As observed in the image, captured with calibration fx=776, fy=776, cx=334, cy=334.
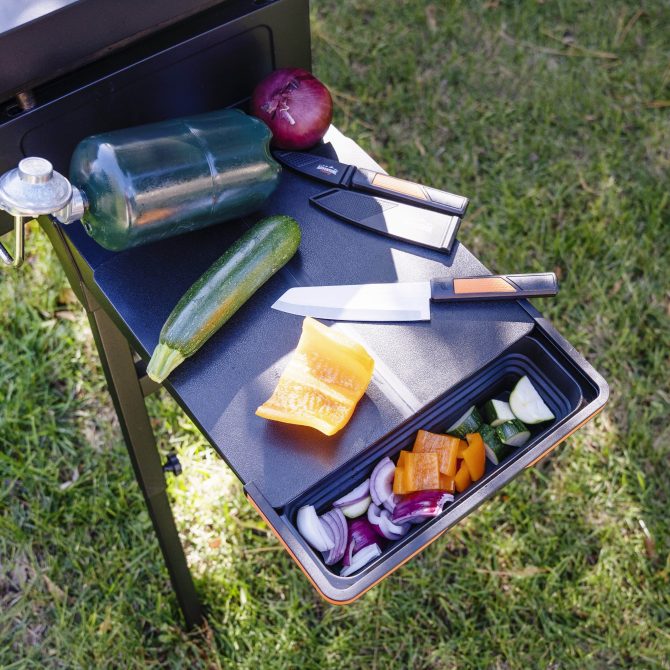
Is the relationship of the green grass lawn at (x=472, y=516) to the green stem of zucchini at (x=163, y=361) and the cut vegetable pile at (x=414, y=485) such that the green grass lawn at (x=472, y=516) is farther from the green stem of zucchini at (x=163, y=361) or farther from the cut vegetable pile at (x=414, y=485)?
Result: the green stem of zucchini at (x=163, y=361)

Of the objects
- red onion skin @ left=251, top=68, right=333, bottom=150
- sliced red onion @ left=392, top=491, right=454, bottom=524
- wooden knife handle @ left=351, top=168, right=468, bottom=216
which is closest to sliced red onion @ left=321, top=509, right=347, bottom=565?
sliced red onion @ left=392, top=491, right=454, bottom=524

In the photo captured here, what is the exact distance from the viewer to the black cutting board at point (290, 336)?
1446 mm

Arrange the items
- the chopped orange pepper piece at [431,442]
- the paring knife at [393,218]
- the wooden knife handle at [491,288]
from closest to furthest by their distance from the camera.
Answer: the chopped orange pepper piece at [431,442] < the wooden knife handle at [491,288] < the paring knife at [393,218]

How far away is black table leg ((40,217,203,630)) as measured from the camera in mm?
1710

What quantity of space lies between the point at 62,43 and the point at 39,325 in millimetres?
1687

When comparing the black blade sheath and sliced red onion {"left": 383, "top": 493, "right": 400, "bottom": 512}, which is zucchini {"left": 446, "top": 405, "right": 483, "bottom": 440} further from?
the black blade sheath

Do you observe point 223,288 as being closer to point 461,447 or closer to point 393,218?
point 393,218

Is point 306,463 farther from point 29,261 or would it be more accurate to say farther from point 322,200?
point 29,261

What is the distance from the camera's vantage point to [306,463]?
1433 millimetres

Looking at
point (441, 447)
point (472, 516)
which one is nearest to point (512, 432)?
point (441, 447)

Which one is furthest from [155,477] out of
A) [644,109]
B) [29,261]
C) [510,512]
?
[644,109]

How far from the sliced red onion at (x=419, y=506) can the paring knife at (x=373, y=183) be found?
2.15 feet

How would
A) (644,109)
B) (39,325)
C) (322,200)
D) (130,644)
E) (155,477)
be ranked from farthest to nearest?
(644,109), (39,325), (130,644), (155,477), (322,200)

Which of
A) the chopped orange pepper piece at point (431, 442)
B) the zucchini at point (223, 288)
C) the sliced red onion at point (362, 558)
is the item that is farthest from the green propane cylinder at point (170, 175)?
the sliced red onion at point (362, 558)
